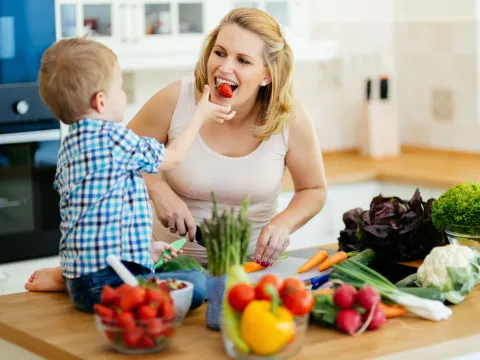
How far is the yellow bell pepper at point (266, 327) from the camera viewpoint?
68.4 inches

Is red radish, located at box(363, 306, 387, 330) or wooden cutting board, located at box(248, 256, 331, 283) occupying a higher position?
red radish, located at box(363, 306, 387, 330)

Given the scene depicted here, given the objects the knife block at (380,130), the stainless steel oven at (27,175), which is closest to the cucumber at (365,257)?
the stainless steel oven at (27,175)

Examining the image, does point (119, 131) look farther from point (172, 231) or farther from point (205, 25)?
point (205, 25)

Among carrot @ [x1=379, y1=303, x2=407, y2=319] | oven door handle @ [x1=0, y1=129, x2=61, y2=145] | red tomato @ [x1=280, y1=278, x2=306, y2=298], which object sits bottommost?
carrot @ [x1=379, y1=303, x2=407, y2=319]

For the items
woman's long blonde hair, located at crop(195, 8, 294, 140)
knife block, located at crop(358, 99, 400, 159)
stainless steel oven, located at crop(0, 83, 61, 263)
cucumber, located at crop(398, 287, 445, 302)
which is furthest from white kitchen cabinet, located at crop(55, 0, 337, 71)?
cucumber, located at crop(398, 287, 445, 302)

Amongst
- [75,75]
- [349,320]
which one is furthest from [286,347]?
[75,75]

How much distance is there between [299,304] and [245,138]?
1.13 meters

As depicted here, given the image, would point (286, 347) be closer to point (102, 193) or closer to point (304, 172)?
point (102, 193)

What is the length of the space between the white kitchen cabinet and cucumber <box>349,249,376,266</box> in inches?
67.9

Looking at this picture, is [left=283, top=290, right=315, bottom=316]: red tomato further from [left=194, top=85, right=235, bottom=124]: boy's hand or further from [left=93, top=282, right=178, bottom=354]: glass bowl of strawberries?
[left=194, top=85, right=235, bottom=124]: boy's hand

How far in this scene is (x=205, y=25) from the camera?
4.16 metres

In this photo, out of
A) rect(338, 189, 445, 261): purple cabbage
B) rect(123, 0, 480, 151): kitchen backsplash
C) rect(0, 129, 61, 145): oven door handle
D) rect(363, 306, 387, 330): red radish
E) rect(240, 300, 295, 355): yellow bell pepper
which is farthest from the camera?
rect(123, 0, 480, 151): kitchen backsplash

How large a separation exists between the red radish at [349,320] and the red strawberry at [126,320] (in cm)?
45

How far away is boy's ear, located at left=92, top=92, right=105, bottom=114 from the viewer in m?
2.00
